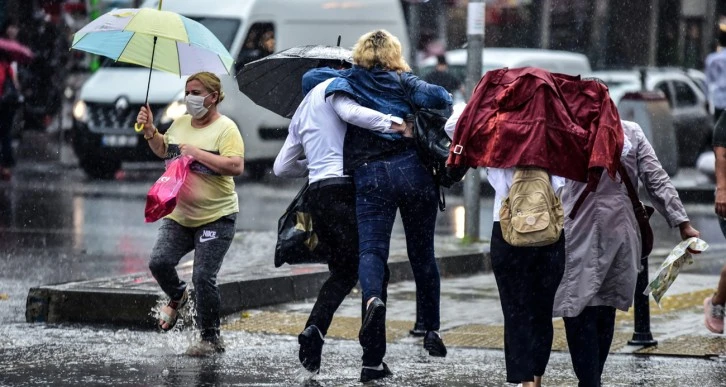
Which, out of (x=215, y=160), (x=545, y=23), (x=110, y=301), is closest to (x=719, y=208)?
(x=215, y=160)

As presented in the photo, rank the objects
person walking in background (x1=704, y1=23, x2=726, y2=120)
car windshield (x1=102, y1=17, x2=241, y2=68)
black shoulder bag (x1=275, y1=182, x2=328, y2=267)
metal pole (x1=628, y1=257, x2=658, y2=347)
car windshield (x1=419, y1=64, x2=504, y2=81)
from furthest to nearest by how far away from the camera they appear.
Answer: car windshield (x1=419, y1=64, x2=504, y2=81), car windshield (x1=102, y1=17, x2=241, y2=68), person walking in background (x1=704, y1=23, x2=726, y2=120), metal pole (x1=628, y1=257, x2=658, y2=347), black shoulder bag (x1=275, y1=182, x2=328, y2=267)

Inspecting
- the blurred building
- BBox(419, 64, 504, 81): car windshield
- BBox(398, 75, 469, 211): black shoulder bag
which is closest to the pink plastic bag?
BBox(398, 75, 469, 211): black shoulder bag

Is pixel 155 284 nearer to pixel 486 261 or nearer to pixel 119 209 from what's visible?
pixel 486 261

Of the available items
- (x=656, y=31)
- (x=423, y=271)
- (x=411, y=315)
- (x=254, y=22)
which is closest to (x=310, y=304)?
(x=411, y=315)

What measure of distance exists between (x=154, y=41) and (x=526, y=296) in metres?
2.85

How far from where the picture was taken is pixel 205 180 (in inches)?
320

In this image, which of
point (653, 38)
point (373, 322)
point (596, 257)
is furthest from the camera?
point (653, 38)

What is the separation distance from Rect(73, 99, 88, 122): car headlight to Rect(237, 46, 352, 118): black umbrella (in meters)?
11.9

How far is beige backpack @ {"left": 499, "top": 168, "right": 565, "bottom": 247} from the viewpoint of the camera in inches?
244

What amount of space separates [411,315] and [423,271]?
1.78 metres

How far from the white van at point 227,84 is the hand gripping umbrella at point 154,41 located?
35.0ft

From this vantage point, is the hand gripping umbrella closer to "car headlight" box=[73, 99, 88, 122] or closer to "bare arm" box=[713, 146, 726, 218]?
"bare arm" box=[713, 146, 726, 218]

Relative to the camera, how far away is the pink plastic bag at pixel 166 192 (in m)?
7.86

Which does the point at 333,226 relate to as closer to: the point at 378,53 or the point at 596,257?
Result: the point at 378,53
